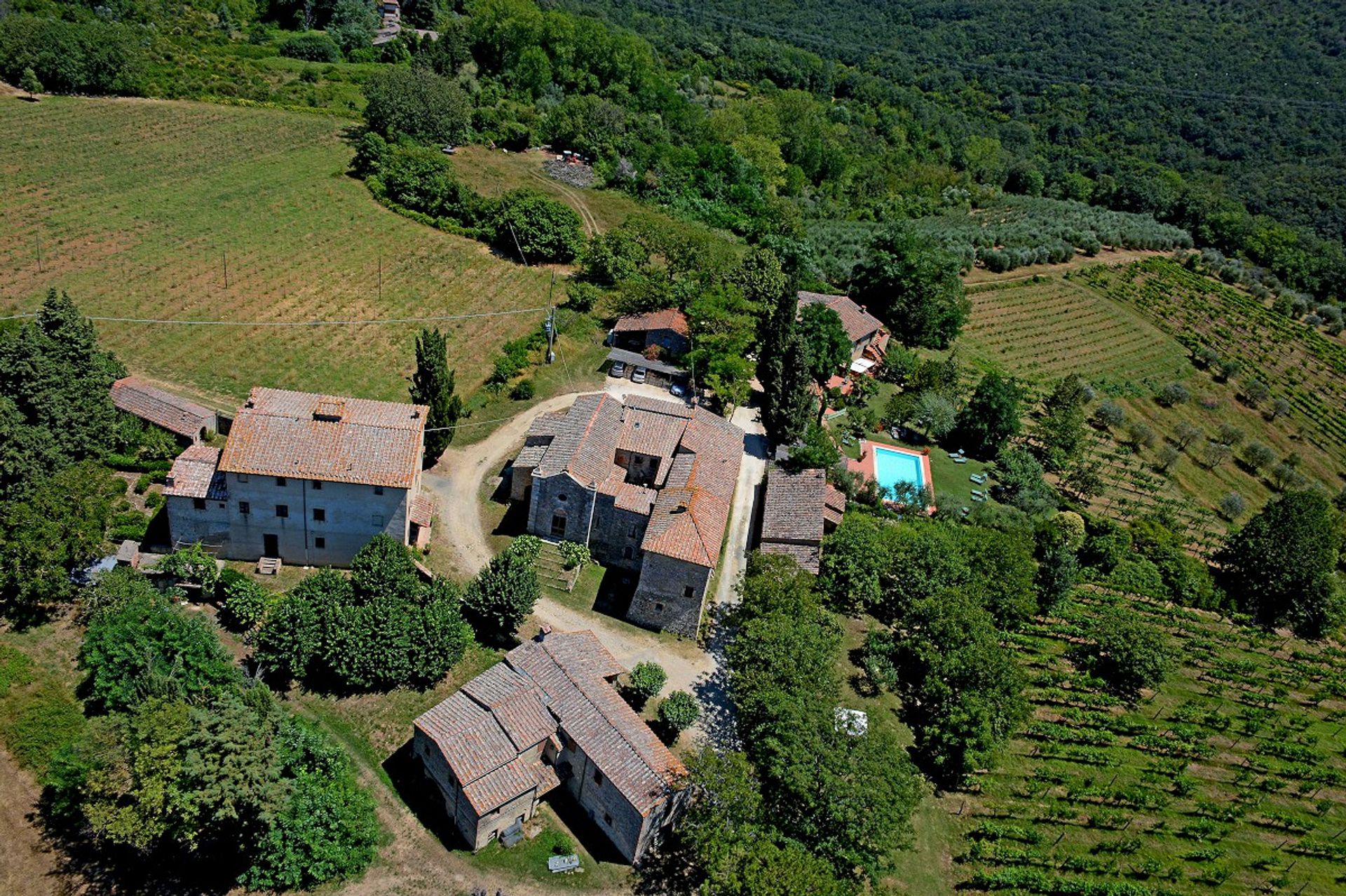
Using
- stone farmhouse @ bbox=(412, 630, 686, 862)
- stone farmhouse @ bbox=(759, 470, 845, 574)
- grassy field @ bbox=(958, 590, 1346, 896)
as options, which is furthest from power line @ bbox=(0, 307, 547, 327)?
grassy field @ bbox=(958, 590, 1346, 896)

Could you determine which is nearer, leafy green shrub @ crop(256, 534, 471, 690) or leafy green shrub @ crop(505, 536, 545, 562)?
leafy green shrub @ crop(256, 534, 471, 690)

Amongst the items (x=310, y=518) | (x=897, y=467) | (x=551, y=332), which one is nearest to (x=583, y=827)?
(x=310, y=518)

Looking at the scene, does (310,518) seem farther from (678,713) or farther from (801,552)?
(801,552)

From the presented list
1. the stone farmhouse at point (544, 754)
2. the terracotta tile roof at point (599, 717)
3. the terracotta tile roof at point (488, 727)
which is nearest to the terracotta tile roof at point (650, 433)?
the terracotta tile roof at point (599, 717)

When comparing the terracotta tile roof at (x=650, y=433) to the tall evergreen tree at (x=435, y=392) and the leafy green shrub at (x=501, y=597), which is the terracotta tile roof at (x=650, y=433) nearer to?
the tall evergreen tree at (x=435, y=392)

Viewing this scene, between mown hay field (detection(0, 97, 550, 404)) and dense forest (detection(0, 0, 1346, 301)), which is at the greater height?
dense forest (detection(0, 0, 1346, 301))

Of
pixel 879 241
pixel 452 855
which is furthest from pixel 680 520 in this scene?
pixel 879 241

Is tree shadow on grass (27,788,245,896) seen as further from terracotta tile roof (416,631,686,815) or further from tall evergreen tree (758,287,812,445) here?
tall evergreen tree (758,287,812,445)
